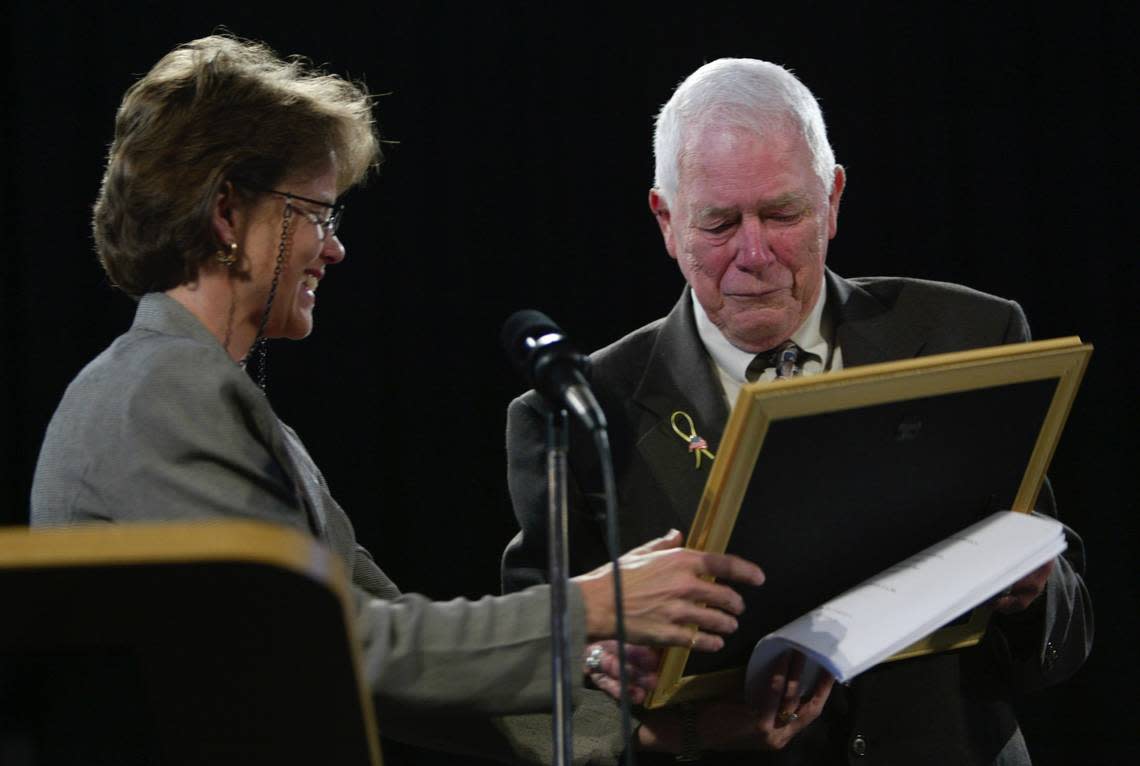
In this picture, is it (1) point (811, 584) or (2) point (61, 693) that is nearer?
(2) point (61, 693)

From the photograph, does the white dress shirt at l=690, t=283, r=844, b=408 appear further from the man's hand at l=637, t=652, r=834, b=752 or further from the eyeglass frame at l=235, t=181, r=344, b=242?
the eyeglass frame at l=235, t=181, r=344, b=242

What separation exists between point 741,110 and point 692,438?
507 millimetres

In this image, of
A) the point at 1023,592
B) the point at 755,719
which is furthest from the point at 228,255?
the point at 1023,592

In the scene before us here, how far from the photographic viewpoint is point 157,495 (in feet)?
4.38

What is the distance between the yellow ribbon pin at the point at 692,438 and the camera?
1.86m

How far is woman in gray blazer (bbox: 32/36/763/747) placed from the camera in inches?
53.8

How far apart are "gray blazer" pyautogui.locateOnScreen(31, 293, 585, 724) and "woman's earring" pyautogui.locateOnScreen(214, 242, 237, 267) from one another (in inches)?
8.0

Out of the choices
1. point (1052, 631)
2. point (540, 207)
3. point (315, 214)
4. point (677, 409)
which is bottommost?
point (540, 207)

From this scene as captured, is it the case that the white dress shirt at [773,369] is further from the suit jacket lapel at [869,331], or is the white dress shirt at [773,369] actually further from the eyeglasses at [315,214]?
the eyeglasses at [315,214]

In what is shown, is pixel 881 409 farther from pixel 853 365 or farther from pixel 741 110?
pixel 741 110

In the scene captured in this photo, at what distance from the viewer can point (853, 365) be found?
1.92m

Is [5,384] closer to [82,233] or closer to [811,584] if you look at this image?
[82,233]

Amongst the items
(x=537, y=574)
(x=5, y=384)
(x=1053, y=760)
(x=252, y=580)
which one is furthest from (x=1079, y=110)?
(x=252, y=580)

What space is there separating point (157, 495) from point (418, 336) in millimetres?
2137
